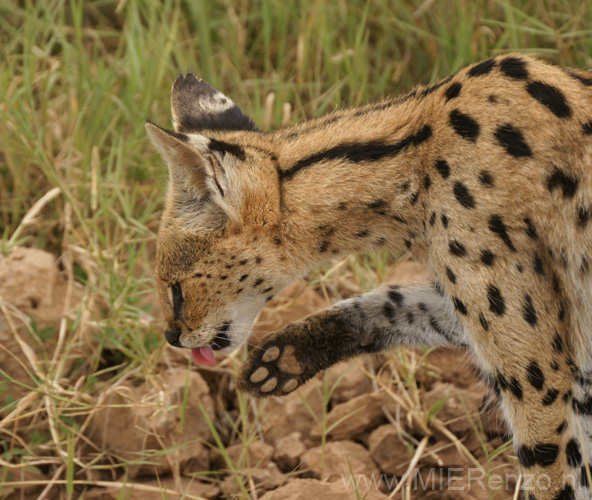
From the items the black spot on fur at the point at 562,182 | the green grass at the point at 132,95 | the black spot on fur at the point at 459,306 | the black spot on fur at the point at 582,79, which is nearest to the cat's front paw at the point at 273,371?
the green grass at the point at 132,95

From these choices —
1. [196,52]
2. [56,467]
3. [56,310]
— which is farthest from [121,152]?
[56,467]

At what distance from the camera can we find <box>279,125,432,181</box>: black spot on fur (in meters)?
3.28

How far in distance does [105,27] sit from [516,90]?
401cm

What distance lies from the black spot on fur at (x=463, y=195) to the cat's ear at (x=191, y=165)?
0.85 metres

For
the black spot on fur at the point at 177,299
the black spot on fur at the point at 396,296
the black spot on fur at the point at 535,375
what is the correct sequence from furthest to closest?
1. the black spot on fur at the point at 396,296
2. the black spot on fur at the point at 177,299
3. the black spot on fur at the point at 535,375

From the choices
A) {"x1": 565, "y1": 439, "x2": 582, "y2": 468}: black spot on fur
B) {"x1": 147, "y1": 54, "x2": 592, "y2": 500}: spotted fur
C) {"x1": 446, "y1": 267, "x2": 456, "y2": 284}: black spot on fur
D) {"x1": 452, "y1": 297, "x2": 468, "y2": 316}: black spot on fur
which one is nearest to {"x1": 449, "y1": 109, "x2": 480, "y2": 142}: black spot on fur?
{"x1": 147, "y1": 54, "x2": 592, "y2": 500}: spotted fur

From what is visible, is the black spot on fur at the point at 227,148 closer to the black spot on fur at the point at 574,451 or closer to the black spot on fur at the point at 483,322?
the black spot on fur at the point at 483,322

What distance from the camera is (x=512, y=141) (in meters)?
3.07

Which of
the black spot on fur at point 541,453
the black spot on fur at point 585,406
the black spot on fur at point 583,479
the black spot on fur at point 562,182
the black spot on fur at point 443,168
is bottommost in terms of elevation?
the black spot on fur at point 583,479

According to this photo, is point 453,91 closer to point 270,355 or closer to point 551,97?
point 551,97

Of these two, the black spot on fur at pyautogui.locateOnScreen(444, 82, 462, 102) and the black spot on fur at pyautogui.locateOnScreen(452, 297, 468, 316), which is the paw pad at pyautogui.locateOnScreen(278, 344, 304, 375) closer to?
the black spot on fur at pyautogui.locateOnScreen(452, 297, 468, 316)

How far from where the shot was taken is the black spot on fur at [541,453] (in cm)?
299

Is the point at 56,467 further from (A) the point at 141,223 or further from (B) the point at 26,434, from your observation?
(A) the point at 141,223

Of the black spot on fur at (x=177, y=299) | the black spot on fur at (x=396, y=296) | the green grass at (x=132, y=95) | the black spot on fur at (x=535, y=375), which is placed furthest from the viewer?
the green grass at (x=132, y=95)
